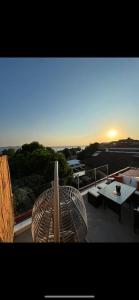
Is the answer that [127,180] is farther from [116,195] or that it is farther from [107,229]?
[107,229]

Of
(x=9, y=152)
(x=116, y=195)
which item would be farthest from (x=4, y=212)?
(x=9, y=152)

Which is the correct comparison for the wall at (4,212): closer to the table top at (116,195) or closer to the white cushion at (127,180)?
the table top at (116,195)

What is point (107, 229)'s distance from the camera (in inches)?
115

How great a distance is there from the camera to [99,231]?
9.46 feet

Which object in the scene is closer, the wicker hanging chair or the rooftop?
the wicker hanging chair

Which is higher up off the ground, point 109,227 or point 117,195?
point 117,195

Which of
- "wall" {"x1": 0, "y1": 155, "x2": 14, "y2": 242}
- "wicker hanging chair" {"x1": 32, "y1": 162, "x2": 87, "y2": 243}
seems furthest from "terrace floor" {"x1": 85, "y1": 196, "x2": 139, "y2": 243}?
"wall" {"x1": 0, "y1": 155, "x2": 14, "y2": 242}

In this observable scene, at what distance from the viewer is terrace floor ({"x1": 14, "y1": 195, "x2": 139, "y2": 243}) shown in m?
2.68

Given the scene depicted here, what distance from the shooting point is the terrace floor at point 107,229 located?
2.68 meters

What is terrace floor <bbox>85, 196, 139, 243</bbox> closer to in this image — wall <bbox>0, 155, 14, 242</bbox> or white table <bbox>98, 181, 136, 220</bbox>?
white table <bbox>98, 181, 136, 220</bbox>

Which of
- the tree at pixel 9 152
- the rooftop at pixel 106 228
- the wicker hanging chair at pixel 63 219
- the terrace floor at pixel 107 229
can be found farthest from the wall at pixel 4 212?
the tree at pixel 9 152

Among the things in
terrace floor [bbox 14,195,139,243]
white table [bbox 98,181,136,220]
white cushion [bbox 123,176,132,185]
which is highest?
white cushion [bbox 123,176,132,185]
